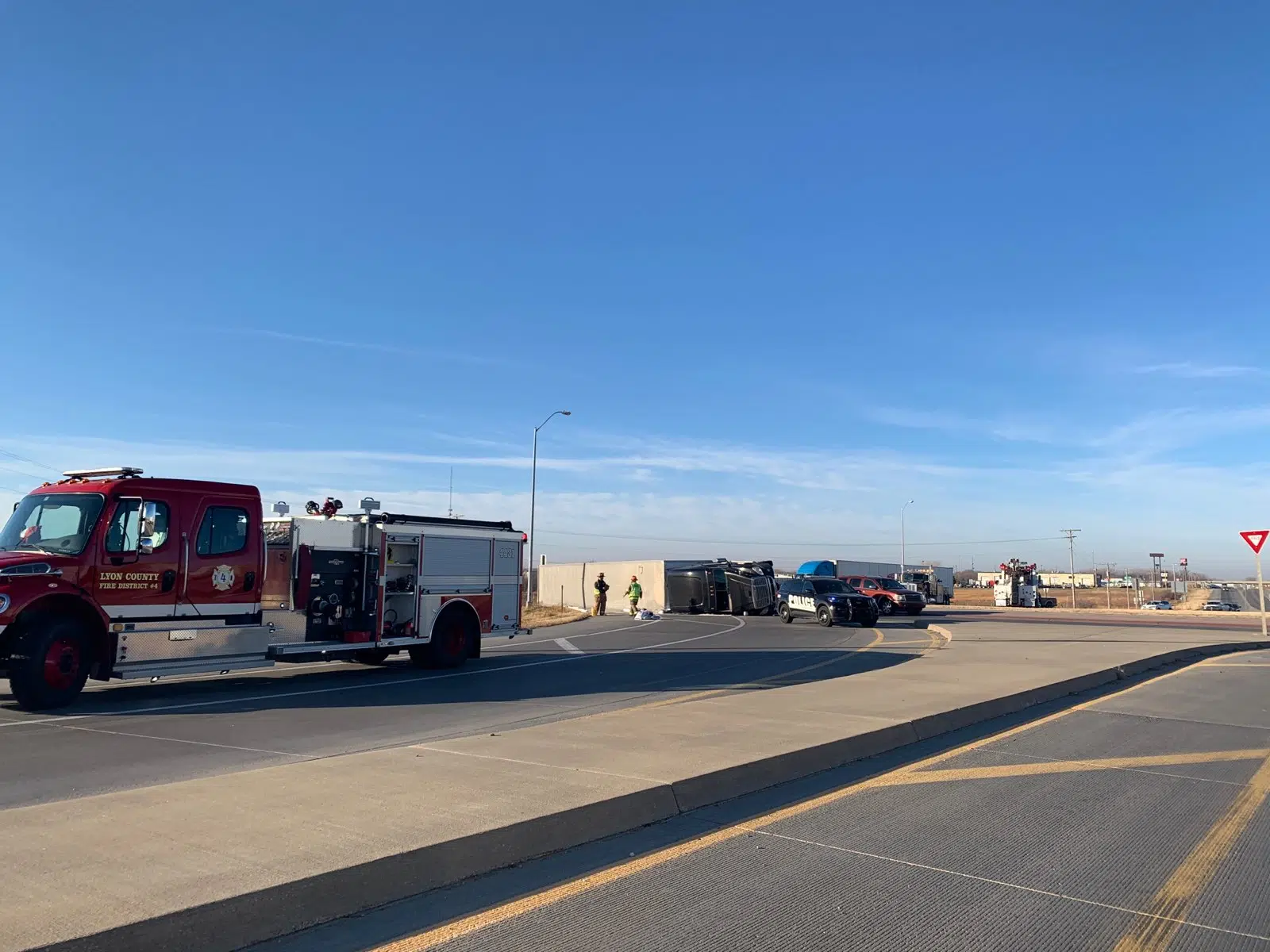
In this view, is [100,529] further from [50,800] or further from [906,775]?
[906,775]

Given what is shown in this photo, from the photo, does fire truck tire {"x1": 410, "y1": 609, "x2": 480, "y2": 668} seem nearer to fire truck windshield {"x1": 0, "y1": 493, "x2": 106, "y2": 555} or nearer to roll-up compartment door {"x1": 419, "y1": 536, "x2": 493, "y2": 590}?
roll-up compartment door {"x1": 419, "y1": 536, "x2": 493, "y2": 590}

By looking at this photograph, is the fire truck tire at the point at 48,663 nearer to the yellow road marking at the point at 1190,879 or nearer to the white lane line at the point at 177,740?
the white lane line at the point at 177,740

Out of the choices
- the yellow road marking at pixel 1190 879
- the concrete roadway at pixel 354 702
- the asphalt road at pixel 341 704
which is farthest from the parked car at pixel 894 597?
the yellow road marking at pixel 1190 879

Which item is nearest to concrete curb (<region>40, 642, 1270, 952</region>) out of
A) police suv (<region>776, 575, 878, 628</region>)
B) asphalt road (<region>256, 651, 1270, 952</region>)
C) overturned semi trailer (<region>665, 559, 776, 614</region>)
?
asphalt road (<region>256, 651, 1270, 952</region>)

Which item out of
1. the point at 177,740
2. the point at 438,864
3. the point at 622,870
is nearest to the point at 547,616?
the point at 177,740

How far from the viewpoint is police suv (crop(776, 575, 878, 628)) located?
31.0m

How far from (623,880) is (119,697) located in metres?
10.1

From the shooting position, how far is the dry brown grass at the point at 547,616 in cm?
3262

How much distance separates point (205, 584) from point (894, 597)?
31038mm

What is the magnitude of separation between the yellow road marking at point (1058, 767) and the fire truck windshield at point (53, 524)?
32.8 ft

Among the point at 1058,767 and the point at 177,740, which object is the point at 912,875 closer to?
the point at 1058,767

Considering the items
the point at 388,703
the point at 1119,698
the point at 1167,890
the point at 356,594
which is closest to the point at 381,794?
the point at 1167,890

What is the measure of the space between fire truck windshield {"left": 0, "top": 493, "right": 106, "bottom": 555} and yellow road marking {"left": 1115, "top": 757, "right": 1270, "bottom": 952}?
39.0 ft

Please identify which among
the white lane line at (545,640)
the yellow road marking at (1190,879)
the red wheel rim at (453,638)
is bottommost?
the yellow road marking at (1190,879)
